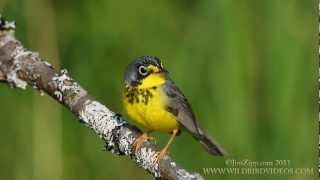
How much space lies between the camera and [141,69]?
126 centimetres

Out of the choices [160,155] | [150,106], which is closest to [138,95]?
[150,106]

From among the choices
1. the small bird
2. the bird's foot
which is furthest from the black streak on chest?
the bird's foot

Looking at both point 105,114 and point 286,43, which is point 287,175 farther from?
point 105,114

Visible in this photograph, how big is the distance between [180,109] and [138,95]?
5 cm

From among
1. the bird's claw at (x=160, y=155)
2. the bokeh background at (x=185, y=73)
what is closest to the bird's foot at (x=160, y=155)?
the bird's claw at (x=160, y=155)

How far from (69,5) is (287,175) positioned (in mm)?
394

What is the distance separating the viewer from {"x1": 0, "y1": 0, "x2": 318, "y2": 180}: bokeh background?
4.71 ft

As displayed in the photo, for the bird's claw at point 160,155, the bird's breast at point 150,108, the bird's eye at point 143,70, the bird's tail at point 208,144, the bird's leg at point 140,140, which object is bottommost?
the bird's tail at point 208,144

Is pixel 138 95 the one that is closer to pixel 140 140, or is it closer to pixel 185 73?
pixel 140 140

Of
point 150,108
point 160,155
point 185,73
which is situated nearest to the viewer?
point 160,155

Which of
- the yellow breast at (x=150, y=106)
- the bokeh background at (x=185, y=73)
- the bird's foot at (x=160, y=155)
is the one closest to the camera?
the bird's foot at (x=160, y=155)

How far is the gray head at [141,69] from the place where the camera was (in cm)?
126

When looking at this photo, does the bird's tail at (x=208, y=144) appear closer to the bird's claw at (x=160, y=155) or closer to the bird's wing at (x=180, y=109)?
the bird's wing at (x=180, y=109)

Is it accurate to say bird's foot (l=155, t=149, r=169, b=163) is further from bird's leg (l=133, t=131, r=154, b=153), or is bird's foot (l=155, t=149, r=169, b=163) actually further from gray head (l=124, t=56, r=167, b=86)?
gray head (l=124, t=56, r=167, b=86)
